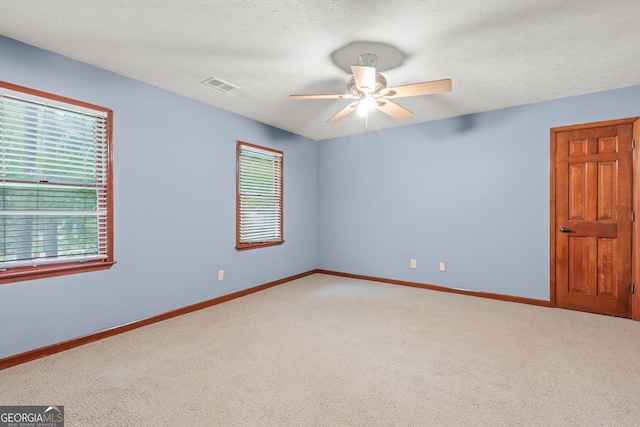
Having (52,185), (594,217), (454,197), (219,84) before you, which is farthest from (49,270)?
(594,217)

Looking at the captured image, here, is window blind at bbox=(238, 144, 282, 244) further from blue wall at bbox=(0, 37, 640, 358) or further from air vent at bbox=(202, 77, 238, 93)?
air vent at bbox=(202, 77, 238, 93)

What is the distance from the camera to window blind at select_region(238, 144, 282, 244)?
4191mm

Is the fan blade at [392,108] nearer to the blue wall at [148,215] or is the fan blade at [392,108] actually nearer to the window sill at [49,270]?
the blue wall at [148,215]

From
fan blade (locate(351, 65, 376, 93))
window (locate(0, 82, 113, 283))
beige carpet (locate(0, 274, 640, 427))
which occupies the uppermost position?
fan blade (locate(351, 65, 376, 93))

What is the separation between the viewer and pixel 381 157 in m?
4.88

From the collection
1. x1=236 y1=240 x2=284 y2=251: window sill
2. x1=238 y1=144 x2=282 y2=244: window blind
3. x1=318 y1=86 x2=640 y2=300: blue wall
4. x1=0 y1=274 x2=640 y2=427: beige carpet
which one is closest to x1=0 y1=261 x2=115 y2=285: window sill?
x1=0 y1=274 x2=640 y2=427: beige carpet

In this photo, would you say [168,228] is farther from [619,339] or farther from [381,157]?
[619,339]

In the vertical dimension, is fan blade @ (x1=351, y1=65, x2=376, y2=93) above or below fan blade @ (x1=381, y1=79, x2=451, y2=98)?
above

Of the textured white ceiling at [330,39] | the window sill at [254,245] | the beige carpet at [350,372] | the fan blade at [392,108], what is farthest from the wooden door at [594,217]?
the window sill at [254,245]

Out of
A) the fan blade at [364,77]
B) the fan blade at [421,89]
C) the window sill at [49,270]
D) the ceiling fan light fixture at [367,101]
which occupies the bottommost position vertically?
the window sill at [49,270]

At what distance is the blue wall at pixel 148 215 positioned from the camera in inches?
93.6

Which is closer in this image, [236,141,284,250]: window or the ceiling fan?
the ceiling fan

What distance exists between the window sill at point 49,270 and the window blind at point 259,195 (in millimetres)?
1662

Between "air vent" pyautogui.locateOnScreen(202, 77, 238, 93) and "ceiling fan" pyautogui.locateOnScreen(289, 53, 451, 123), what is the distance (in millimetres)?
953
